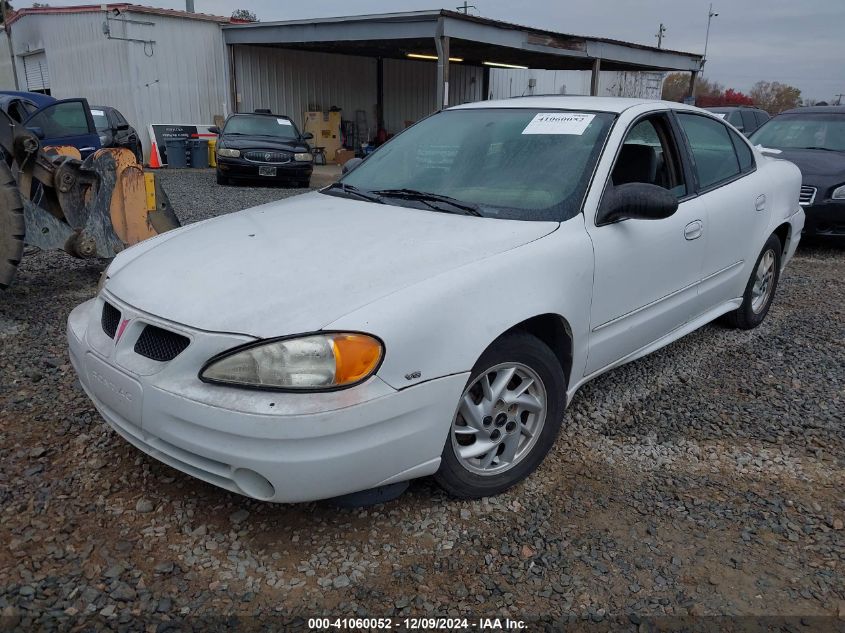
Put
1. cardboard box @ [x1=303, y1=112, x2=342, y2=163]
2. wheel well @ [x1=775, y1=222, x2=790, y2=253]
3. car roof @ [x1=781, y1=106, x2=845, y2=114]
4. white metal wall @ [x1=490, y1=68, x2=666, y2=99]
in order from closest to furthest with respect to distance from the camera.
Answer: wheel well @ [x1=775, y1=222, x2=790, y2=253], car roof @ [x1=781, y1=106, x2=845, y2=114], cardboard box @ [x1=303, y1=112, x2=342, y2=163], white metal wall @ [x1=490, y1=68, x2=666, y2=99]

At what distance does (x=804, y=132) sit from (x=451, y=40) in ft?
33.5

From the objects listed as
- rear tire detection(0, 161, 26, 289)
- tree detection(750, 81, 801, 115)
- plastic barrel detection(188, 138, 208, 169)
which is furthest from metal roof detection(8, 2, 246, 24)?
tree detection(750, 81, 801, 115)

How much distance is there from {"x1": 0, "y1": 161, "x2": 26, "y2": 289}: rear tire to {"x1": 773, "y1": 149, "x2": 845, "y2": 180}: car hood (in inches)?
299

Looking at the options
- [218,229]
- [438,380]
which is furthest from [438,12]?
[438,380]

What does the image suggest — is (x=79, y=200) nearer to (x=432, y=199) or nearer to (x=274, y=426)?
(x=432, y=199)

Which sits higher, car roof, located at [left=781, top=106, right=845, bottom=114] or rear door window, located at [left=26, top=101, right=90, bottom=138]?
car roof, located at [left=781, top=106, right=845, bottom=114]

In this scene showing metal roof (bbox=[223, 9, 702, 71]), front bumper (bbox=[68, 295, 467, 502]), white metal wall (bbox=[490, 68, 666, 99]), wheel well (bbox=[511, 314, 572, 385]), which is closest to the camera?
front bumper (bbox=[68, 295, 467, 502])

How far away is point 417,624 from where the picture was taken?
215cm

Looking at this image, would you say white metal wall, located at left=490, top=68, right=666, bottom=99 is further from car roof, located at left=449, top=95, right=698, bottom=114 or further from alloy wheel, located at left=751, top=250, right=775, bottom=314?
car roof, located at left=449, top=95, right=698, bottom=114

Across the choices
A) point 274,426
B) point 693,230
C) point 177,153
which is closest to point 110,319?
point 274,426

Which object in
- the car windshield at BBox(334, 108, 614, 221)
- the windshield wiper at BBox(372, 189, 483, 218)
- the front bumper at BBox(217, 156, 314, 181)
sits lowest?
the front bumper at BBox(217, 156, 314, 181)

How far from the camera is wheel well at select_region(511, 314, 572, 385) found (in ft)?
9.27

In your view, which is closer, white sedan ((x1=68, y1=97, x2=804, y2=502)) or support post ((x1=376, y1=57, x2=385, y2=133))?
white sedan ((x1=68, y1=97, x2=804, y2=502))

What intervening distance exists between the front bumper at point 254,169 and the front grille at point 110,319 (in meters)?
11.0
